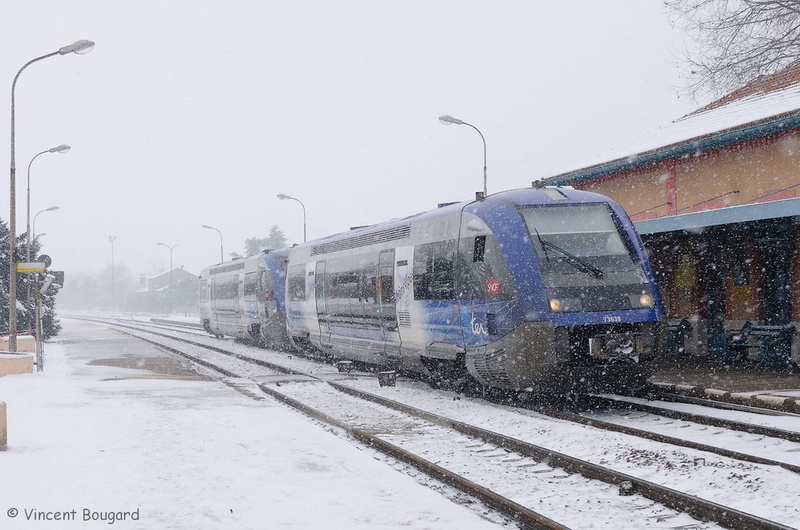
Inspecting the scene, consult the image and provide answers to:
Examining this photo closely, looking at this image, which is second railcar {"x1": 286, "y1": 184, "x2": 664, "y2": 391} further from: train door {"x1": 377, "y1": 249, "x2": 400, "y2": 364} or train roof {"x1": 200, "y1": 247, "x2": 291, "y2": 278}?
train roof {"x1": 200, "y1": 247, "x2": 291, "y2": 278}

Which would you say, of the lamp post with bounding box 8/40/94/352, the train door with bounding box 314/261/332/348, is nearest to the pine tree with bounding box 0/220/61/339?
the lamp post with bounding box 8/40/94/352

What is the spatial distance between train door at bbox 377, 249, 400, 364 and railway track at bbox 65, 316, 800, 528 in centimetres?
164

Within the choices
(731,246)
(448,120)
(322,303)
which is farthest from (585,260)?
(448,120)

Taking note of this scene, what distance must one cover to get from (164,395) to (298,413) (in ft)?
9.99

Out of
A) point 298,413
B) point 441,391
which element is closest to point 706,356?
point 441,391

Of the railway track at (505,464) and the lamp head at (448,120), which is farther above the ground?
the lamp head at (448,120)

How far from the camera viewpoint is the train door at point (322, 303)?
19620mm

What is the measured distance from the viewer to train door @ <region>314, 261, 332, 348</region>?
19.6 m

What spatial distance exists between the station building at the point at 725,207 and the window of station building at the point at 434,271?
16.6 ft

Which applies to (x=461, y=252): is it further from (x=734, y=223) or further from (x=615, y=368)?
(x=734, y=223)

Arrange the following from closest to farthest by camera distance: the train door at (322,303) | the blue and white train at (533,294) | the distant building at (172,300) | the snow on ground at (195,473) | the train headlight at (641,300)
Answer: the snow on ground at (195,473), the blue and white train at (533,294), the train headlight at (641,300), the train door at (322,303), the distant building at (172,300)

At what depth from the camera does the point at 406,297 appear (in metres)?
14.9

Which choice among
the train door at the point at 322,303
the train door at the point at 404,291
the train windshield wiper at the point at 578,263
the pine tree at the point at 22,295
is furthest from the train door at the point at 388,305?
the pine tree at the point at 22,295

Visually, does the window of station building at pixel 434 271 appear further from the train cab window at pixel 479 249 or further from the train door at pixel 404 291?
the train cab window at pixel 479 249
